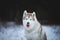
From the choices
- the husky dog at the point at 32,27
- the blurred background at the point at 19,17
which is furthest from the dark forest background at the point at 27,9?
the husky dog at the point at 32,27

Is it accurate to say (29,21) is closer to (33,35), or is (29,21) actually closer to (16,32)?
(33,35)

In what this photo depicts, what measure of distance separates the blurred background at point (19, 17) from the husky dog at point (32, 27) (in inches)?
3.9

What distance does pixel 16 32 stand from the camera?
1.60 metres

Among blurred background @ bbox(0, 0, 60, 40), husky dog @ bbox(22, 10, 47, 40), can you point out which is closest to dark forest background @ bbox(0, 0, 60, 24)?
blurred background @ bbox(0, 0, 60, 40)

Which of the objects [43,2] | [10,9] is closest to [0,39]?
[10,9]

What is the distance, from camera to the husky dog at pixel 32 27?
4.63 feet

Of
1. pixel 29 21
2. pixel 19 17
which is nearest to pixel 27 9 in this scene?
pixel 19 17

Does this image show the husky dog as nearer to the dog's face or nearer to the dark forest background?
the dog's face

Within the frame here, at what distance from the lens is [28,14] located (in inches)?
56.5

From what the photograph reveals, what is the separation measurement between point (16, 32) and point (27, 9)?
0.24 metres

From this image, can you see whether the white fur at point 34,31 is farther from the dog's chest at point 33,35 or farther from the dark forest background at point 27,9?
the dark forest background at point 27,9

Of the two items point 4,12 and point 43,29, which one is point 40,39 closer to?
point 43,29

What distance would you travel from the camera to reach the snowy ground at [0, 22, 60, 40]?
159 cm

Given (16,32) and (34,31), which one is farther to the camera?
(16,32)
